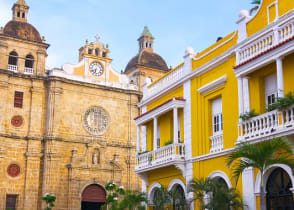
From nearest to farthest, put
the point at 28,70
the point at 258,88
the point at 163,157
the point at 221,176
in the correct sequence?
1. the point at 258,88
2. the point at 221,176
3. the point at 163,157
4. the point at 28,70

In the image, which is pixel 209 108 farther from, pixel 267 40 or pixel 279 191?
pixel 279 191

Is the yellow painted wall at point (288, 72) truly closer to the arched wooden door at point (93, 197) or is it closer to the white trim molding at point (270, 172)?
the white trim molding at point (270, 172)

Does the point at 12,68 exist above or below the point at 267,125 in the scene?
above

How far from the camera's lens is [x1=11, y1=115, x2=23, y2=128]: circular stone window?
103ft

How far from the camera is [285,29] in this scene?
12969 millimetres

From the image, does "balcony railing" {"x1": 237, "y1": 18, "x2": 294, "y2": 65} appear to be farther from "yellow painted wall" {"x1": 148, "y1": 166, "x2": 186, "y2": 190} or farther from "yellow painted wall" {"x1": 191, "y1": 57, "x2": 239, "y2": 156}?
"yellow painted wall" {"x1": 148, "y1": 166, "x2": 186, "y2": 190}

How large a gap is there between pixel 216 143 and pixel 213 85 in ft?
7.02

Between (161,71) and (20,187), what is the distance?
15.8 meters

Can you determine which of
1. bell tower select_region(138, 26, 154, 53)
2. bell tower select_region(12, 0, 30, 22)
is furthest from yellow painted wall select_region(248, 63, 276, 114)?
bell tower select_region(138, 26, 154, 53)

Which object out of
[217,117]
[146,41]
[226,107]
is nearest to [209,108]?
[217,117]

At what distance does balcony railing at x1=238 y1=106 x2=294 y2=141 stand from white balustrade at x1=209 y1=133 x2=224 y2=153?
1.82m

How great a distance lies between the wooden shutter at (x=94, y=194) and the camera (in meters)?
32.4

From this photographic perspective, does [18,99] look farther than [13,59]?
No

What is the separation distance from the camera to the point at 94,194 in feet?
108
